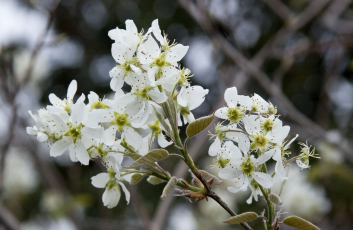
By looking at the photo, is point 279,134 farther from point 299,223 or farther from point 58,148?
point 58,148

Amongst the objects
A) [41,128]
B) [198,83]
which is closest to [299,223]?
[41,128]

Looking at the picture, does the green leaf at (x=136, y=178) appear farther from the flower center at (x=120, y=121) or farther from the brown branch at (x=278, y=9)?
the brown branch at (x=278, y=9)

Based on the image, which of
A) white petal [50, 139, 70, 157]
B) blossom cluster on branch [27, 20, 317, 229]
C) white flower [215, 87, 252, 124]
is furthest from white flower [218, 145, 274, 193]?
white petal [50, 139, 70, 157]

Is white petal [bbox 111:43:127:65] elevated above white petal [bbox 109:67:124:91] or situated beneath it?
elevated above

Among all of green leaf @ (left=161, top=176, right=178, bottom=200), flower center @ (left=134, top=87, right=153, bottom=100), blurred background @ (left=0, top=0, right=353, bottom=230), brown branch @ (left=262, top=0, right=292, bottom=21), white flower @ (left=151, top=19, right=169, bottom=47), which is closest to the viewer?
green leaf @ (left=161, top=176, right=178, bottom=200)

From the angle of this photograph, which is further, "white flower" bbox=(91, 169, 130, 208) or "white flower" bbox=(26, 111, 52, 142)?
"white flower" bbox=(91, 169, 130, 208)

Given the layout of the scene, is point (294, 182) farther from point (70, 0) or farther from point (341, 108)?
point (70, 0)

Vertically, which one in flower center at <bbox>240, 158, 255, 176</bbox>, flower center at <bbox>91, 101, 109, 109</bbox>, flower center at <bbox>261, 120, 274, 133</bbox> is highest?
flower center at <bbox>261, 120, 274, 133</bbox>

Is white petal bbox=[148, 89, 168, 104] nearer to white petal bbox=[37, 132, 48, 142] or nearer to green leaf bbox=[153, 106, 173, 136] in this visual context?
green leaf bbox=[153, 106, 173, 136]
